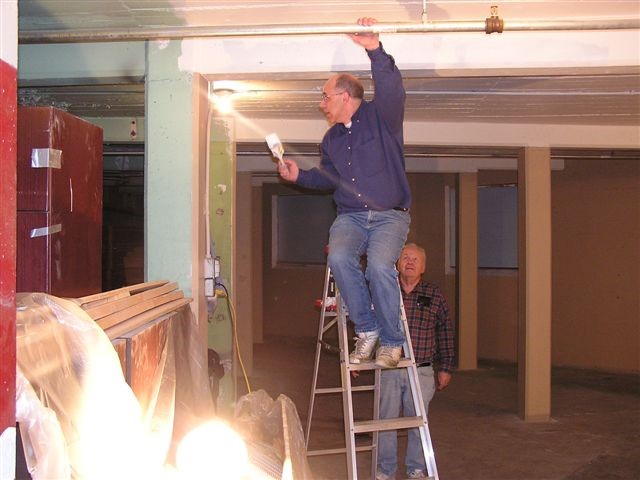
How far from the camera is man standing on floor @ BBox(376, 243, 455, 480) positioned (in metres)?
4.05

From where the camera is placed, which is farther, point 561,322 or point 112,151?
point 561,322

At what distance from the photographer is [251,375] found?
26.6 feet

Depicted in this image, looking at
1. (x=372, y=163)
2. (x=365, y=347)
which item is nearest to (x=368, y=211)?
(x=372, y=163)

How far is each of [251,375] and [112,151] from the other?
10.8ft

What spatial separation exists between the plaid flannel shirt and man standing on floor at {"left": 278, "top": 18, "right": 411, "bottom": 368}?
0.98 metres

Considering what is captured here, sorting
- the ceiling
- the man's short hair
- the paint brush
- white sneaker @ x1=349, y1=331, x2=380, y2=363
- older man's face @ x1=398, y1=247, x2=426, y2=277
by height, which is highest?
the ceiling

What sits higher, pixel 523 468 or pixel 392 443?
pixel 392 443

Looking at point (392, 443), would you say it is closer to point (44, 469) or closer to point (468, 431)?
point (468, 431)

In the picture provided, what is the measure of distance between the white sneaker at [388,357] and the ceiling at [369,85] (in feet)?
4.64

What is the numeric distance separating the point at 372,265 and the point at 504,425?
372 cm

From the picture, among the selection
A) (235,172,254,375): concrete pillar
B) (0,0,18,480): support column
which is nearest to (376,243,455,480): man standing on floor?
(0,0,18,480): support column

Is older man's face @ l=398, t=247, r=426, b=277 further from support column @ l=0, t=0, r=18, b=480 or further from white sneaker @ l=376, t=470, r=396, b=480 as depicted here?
support column @ l=0, t=0, r=18, b=480

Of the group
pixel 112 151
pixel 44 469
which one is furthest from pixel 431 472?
pixel 112 151

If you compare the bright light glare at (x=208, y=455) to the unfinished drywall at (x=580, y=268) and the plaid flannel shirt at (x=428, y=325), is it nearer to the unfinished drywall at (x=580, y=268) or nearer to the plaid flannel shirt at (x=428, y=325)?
the plaid flannel shirt at (x=428, y=325)
